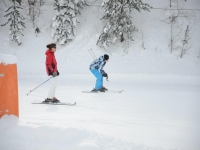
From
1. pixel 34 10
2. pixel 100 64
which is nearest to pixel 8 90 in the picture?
pixel 100 64

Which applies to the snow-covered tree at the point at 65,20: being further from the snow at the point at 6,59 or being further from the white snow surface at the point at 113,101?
the snow at the point at 6,59

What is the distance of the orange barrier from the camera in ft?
11.5

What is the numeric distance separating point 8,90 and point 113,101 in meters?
4.27

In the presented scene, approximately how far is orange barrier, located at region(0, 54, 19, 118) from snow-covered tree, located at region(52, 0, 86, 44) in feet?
44.3

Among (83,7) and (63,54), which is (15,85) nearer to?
(63,54)

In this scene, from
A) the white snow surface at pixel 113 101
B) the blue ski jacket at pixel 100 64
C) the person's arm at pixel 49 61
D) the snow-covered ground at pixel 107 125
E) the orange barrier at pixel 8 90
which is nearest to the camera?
the snow-covered ground at pixel 107 125

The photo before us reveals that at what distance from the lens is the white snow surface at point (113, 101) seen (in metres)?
3.30

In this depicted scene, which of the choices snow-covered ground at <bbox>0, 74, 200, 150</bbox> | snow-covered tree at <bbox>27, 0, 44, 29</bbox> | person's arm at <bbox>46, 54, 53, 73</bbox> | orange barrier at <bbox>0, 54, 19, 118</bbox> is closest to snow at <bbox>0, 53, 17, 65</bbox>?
orange barrier at <bbox>0, 54, 19, 118</bbox>

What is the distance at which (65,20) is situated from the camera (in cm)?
1662

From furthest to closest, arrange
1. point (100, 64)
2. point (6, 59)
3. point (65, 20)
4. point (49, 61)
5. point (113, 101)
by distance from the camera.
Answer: point (65, 20) → point (100, 64) → point (113, 101) → point (49, 61) → point (6, 59)

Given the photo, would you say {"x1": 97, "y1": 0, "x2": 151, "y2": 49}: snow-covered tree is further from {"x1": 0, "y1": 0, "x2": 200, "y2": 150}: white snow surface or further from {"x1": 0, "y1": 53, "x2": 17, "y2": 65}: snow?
{"x1": 0, "y1": 53, "x2": 17, "y2": 65}: snow

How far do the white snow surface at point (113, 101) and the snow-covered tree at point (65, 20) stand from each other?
2.75 feet

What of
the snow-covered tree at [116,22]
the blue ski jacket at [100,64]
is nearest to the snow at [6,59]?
the blue ski jacket at [100,64]

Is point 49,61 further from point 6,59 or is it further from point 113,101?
point 6,59
